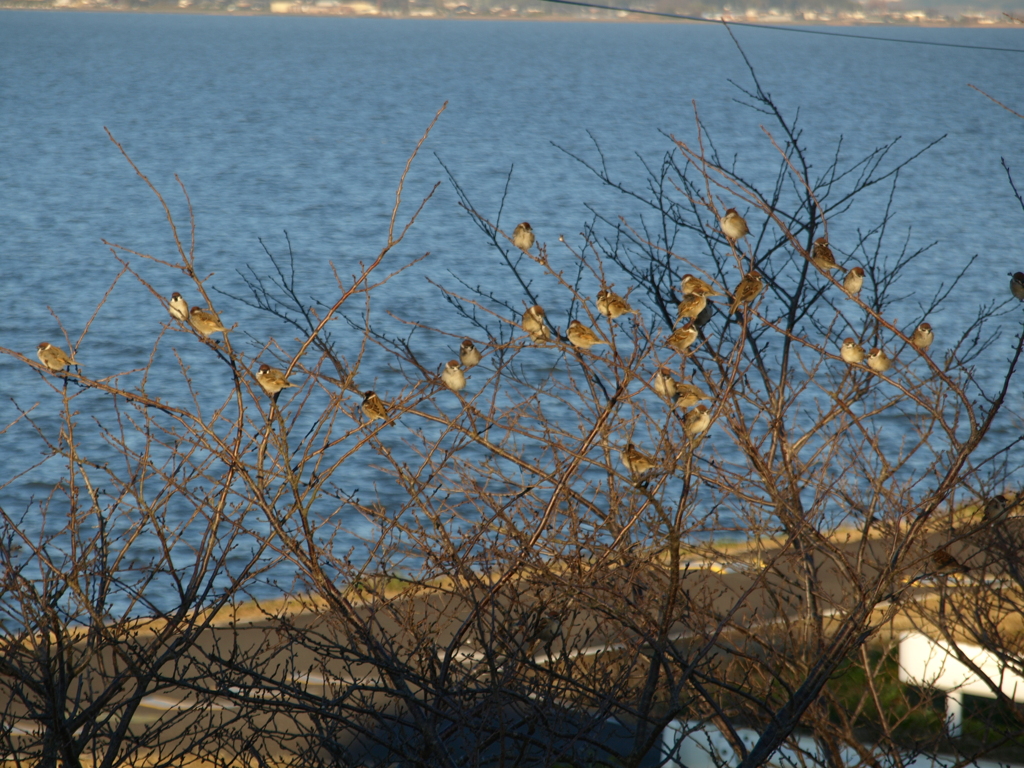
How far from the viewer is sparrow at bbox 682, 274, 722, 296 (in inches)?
218

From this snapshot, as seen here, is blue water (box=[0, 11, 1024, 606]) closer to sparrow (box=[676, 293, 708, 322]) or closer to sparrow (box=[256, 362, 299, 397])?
sparrow (box=[256, 362, 299, 397])

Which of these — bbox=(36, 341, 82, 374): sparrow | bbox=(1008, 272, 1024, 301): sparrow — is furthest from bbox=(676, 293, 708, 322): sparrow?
bbox=(36, 341, 82, 374): sparrow

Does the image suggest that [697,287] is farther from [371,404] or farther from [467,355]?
[371,404]

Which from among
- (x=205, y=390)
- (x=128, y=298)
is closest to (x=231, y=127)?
(x=128, y=298)

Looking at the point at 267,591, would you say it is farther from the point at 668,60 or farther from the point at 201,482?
the point at 668,60

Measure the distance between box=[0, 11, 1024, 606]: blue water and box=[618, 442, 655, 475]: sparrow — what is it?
161 inches

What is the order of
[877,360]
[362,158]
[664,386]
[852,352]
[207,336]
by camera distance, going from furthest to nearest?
[362,158] → [852,352] → [877,360] → [664,386] → [207,336]

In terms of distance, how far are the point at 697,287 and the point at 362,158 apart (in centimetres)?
5614

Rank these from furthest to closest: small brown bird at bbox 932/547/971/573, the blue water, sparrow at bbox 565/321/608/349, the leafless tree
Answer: the blue water, sparrow at bbox 565/321/608/349, small brown bird at bbox 932/547/971/573, the leafless tree

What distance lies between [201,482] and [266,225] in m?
24.4

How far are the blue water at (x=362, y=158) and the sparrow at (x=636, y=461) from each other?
4.09 meters

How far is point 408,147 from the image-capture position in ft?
204

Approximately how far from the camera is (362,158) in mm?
59812

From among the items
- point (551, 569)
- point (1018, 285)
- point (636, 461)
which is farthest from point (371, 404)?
point (1018, 285)
